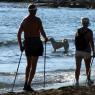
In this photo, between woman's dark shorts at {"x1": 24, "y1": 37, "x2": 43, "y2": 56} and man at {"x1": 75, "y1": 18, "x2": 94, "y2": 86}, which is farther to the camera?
man at {"x1": 75, "y1": 18, "x2": 94, "y2": 86}

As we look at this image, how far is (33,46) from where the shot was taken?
1162 cm

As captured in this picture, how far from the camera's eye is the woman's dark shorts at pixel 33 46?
458 inches

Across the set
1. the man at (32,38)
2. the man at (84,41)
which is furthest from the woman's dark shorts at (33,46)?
the man at (84,41)

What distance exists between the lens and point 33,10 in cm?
1143

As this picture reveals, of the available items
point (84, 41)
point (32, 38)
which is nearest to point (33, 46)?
point (32, 38)

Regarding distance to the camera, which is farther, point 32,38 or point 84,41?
point 84,41

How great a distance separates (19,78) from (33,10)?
169 inches

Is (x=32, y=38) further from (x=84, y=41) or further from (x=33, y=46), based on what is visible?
(x=84, y=41)

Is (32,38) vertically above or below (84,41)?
above

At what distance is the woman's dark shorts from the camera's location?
1162 centimetres

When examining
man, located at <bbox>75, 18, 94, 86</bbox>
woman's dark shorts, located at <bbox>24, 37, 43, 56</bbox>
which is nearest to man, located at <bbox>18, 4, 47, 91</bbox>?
woman's dark shorts, located at <bbox>24, 37, 43, 56</bbox>

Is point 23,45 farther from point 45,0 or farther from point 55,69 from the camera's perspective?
point 45,0

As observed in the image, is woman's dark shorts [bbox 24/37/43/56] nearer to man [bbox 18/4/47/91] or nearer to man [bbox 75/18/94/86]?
man [bbox 18/4/47/91]

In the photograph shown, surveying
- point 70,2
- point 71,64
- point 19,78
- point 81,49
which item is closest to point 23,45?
point 81,49
